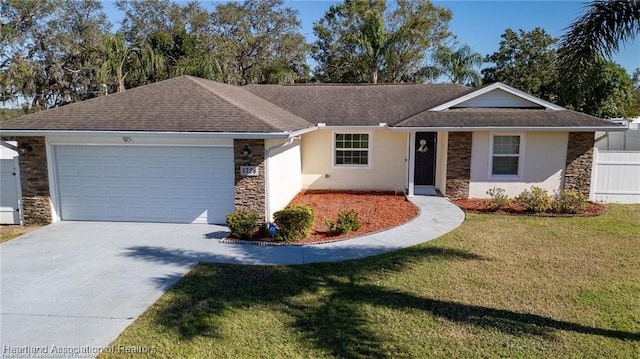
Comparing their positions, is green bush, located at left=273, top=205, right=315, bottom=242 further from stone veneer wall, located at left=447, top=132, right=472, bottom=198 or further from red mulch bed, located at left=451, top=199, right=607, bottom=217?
stone veneer wall, located at left=447, top=132, right=472, bottom=198

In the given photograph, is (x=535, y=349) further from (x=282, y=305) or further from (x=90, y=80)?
(x=90, y=80)

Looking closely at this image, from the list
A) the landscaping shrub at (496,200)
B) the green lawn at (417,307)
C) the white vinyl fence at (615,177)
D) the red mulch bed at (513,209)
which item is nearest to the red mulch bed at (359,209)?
the red mulch bed at (513,209)

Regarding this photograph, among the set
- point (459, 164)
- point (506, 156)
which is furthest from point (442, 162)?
point (506, 156)

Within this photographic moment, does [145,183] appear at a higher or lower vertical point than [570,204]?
higher

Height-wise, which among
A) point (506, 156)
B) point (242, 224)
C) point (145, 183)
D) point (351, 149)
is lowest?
point (242, 224)

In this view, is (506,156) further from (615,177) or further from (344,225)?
(344,225)

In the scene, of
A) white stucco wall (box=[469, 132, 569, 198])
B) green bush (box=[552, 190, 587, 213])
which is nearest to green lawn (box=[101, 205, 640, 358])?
green bush (box=[552, 190, 587, 213])

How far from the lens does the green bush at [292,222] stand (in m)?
9.51

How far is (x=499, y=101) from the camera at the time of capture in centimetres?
1465

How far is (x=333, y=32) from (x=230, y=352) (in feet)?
123

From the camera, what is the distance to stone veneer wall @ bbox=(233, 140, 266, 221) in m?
10.2

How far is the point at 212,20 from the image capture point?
38031mm

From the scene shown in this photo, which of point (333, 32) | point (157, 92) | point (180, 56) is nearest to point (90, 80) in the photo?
point (180, 56)

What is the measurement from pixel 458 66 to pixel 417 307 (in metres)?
25.2
